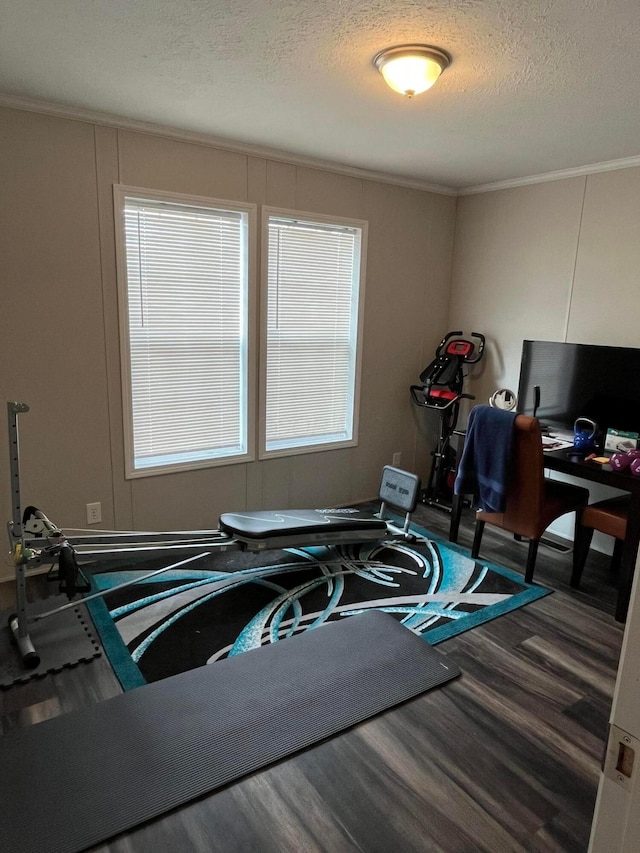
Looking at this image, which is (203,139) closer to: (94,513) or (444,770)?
(94,513)

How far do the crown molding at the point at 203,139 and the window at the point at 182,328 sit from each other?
1.09 ft

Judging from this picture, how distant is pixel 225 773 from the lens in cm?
179

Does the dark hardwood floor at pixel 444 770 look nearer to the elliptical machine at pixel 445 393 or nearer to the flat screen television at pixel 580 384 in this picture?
the flat screen television at pixel 580 384

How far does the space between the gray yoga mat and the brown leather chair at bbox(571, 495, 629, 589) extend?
119 cm

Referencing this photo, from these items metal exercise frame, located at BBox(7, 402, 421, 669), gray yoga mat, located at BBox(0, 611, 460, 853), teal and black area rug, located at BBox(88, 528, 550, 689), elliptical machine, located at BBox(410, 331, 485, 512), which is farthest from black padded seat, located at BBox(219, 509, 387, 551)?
elliptical machine, located at BBox(410, 331, 485, 512)

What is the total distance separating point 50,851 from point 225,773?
52cm

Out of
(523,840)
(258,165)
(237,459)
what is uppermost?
(258,165)

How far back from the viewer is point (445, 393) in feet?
13.9

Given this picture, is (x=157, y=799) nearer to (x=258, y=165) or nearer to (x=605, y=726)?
(x=605, y=726)

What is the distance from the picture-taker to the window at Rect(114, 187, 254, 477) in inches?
126

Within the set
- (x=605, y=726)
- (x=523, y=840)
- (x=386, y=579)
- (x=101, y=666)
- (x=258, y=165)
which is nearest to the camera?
(x=523, y=840)

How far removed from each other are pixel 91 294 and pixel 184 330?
58cm

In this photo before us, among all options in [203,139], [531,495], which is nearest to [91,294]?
[203,139]

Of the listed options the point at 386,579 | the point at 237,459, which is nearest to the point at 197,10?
the point at 237,459
